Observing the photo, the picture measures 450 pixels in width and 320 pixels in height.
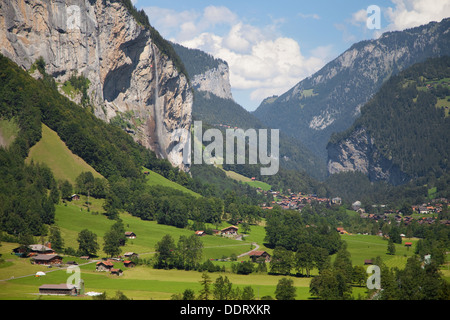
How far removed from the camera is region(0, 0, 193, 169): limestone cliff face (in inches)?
5610

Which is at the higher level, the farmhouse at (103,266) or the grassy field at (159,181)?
the grassy field at (159,181)

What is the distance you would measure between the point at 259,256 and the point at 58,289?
4577 cm

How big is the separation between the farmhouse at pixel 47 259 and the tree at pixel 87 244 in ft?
27.1

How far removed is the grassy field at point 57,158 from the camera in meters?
126

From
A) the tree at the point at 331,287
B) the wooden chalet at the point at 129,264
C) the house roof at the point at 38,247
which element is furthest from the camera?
the wooden chalet at the point at 129,264

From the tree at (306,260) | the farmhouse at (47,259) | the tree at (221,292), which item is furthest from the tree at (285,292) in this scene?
the farmhouse at (47,259)

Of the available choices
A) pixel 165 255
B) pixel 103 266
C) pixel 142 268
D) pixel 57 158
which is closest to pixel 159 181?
pixel 57 158

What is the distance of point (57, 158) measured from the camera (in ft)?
427

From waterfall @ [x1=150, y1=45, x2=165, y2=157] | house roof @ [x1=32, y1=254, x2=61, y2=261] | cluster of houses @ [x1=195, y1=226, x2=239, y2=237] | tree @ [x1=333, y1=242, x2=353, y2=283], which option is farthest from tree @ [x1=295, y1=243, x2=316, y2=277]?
waterfall @ [x1=150, y1=45, x2=165, y2=157]

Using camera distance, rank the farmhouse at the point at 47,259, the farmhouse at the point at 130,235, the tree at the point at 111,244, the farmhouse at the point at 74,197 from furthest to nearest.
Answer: the farmhouse at the point at 74,197 → the farmhouse at the point at 130,235 → the tree at the point at 111,244 → the farmhouse at the point at 47,259

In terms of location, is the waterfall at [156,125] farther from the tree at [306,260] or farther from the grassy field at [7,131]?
the tree at [306,260]
